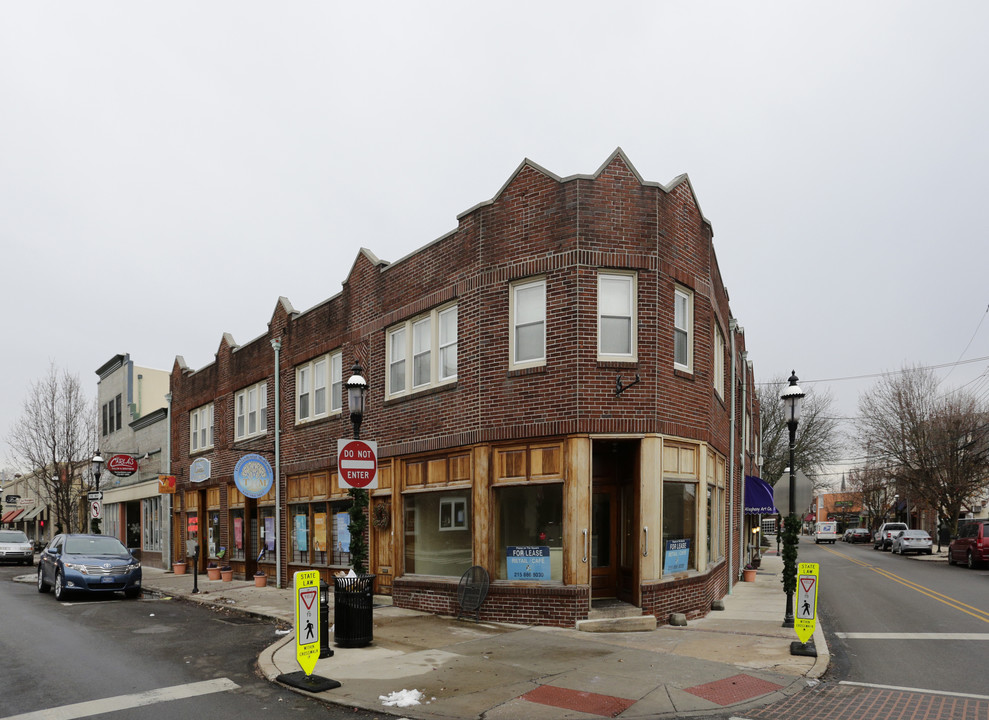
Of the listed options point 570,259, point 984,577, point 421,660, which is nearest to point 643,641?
point 421,660

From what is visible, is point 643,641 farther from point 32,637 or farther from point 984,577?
point 984,577

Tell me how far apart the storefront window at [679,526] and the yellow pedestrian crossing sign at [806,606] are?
2891 mm

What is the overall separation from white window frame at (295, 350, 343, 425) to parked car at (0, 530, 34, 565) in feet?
73.6

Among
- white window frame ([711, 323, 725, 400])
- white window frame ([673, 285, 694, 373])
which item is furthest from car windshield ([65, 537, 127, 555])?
white window frame ([711, 323, 725, 400])

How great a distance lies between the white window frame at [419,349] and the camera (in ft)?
51.8

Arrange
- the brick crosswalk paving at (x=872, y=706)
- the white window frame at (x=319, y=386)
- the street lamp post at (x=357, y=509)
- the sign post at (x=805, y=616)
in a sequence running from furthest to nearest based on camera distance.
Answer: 1. the white window frame at (x=319, y=386)
2. the street lamp post at (x=357, y=509)
3. the sign post at (x=805, y=616)
4. the brick crosswalk paving at (x=872, y=706)

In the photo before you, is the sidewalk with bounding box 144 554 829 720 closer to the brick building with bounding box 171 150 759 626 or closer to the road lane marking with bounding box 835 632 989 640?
the road lane marking with bounding box 835 632 989 640

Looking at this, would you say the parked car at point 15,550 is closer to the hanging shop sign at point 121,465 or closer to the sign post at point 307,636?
the hanging shop sign at point 121,465

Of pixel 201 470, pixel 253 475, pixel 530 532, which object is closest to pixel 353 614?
pixel 530 532

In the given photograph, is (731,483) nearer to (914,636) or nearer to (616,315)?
(914,636)

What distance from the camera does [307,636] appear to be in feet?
30.6

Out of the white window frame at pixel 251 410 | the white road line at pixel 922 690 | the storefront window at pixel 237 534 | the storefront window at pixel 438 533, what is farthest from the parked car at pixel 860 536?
the white road line at pixel 922 690

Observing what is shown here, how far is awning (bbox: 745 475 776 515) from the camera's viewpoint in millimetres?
25906

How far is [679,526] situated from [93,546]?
14.6 metres
